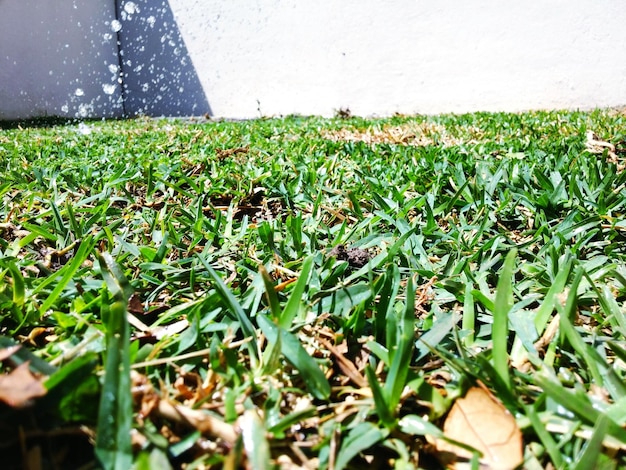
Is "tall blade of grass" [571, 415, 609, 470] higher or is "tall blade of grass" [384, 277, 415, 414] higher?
"tall blade of grass" [384, 277, 415, 414]

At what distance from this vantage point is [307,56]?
7309 mm

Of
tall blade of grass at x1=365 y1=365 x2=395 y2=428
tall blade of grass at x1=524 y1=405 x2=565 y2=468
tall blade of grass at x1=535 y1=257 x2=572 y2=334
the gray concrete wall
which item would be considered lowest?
tall blade of grass at x1=524 y1=405 x2=565 y2=468

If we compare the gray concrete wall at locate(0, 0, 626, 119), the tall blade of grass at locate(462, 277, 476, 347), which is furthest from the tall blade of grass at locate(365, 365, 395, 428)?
the gray concrete wall at locate(0, 0, 626, 119)

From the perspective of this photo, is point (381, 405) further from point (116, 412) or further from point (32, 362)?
point (32, 362)

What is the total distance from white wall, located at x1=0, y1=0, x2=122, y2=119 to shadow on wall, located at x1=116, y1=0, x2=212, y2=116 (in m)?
0.30

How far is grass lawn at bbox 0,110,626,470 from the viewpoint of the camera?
460 millimetres

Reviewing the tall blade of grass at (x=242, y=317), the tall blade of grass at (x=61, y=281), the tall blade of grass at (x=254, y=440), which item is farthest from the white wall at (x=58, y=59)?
the tall blade of grass at (x=254, y=440)

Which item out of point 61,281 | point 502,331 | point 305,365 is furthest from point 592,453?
point 61,281

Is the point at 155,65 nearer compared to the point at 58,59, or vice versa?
the point at 58,59

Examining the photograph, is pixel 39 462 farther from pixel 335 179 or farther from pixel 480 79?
pixel 480 79

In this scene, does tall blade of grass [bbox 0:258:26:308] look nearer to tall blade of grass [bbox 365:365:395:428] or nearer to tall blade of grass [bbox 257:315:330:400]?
tall blade of grass [bbox 257:315:330:400]

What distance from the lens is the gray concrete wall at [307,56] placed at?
5.98 m

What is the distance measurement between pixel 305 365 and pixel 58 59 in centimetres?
976

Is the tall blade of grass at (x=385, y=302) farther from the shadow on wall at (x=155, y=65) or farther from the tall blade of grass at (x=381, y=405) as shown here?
the shadow on wall at (x=155, y=65)
